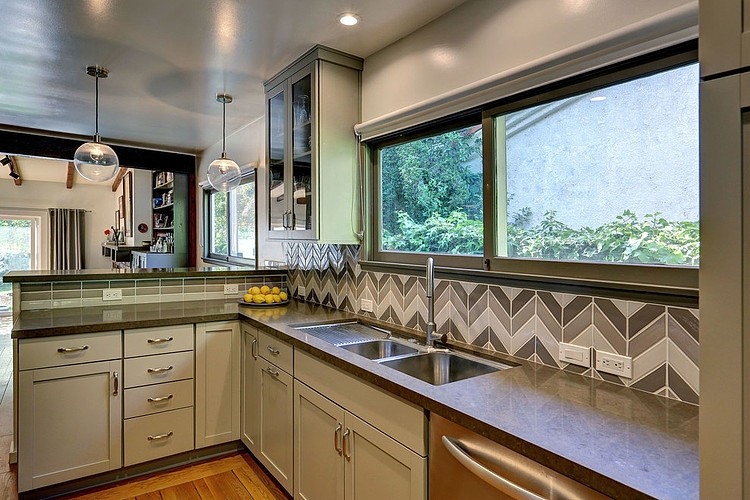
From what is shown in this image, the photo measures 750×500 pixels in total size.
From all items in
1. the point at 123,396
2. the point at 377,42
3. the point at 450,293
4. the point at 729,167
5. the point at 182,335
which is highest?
the point at 377,42

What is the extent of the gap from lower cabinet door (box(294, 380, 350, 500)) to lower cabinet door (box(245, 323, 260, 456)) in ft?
1.69

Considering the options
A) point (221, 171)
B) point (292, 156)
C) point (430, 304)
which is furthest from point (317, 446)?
point (221, 171)

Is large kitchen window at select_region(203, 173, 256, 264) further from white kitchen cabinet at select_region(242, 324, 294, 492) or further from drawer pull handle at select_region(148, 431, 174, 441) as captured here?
drawer pull handle at select_region(148, 431, 174, 441)

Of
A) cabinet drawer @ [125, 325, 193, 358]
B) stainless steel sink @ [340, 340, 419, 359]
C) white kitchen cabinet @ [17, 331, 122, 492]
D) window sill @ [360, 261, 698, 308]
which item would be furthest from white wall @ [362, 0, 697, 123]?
white kitchen cabinet @ [17, 331, 122, 492]

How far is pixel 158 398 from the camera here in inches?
101

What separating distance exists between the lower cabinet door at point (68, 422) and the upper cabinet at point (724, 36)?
275 centimetres

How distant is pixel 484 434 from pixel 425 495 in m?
0.38

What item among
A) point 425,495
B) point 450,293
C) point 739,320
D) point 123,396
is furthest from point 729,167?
point 123,396

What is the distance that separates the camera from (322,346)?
1.97m

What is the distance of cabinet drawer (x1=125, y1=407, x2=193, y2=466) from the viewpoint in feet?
8.25

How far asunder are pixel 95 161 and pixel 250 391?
1.85 meters

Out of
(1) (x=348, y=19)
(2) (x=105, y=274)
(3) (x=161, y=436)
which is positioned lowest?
(3) (x=161, y=436)

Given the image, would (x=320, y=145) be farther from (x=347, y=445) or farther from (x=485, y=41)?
(x=347, y=445)

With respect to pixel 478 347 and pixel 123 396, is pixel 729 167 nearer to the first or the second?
pixel 478 347
